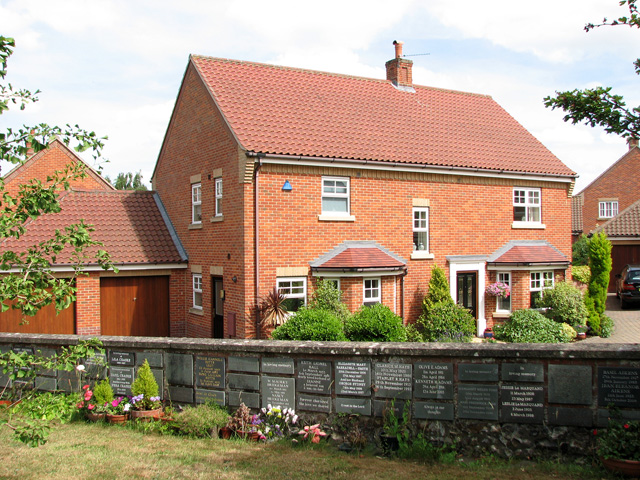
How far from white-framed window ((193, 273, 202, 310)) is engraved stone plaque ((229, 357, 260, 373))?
408 inches

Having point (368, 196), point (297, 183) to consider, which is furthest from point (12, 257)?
point (368, 196)

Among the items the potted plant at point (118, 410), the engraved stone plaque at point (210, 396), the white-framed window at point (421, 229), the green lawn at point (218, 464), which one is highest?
the white-framed window at point (421, 229)

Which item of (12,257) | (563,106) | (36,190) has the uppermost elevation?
(563,106)

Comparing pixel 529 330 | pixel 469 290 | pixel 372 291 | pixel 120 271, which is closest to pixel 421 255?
pixel 372 291

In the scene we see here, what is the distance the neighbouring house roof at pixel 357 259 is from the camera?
55.4 feet

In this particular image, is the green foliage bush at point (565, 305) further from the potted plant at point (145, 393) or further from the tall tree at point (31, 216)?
the tall tree at point (31, 216)

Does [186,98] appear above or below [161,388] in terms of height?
above

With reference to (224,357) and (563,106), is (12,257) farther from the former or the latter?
(563,106)

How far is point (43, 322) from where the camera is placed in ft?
56.4

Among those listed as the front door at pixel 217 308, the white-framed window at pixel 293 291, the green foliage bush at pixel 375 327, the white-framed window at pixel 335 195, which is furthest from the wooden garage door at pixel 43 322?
the green foliage bush at pixel 375 327

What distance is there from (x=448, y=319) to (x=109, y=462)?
1235cm

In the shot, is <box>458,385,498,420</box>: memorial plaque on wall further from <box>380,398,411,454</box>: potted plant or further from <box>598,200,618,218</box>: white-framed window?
<box>598,200,618,218</box>: white-framed window

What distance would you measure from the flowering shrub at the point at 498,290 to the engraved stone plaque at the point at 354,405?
13.3 meters

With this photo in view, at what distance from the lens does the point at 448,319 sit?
57.9 feet
